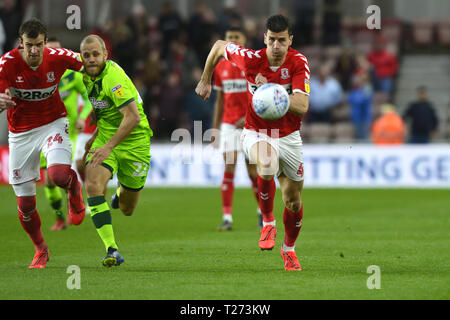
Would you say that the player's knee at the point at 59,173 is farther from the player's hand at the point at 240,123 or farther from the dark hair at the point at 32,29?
the player's hand at the point at 240,123

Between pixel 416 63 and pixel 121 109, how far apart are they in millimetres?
19192

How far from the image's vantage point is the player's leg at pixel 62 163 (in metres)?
8.75

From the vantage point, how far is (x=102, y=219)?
858 centimetres

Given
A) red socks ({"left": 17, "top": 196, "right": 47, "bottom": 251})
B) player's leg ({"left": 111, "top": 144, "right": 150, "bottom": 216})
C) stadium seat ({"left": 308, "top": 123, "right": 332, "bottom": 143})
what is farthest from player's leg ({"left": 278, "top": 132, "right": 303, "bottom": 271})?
stadium seat ({"left": 308, "top": 123, "right": 332, "bottom": 143})

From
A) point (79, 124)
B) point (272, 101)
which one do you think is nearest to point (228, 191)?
point (79, 124)

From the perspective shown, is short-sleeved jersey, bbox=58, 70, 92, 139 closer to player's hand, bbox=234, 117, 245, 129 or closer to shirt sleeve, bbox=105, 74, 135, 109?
player's hand, bbox=234, 117, 245, 129

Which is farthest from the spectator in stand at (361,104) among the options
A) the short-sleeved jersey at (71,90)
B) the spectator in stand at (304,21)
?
the short-sleeved jersey at (71,90)

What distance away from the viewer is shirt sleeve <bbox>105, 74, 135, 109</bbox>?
868 cm

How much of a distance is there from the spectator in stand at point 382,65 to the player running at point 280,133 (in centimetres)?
1535

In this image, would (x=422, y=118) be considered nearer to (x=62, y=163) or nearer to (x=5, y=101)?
(x=62, y=163)
